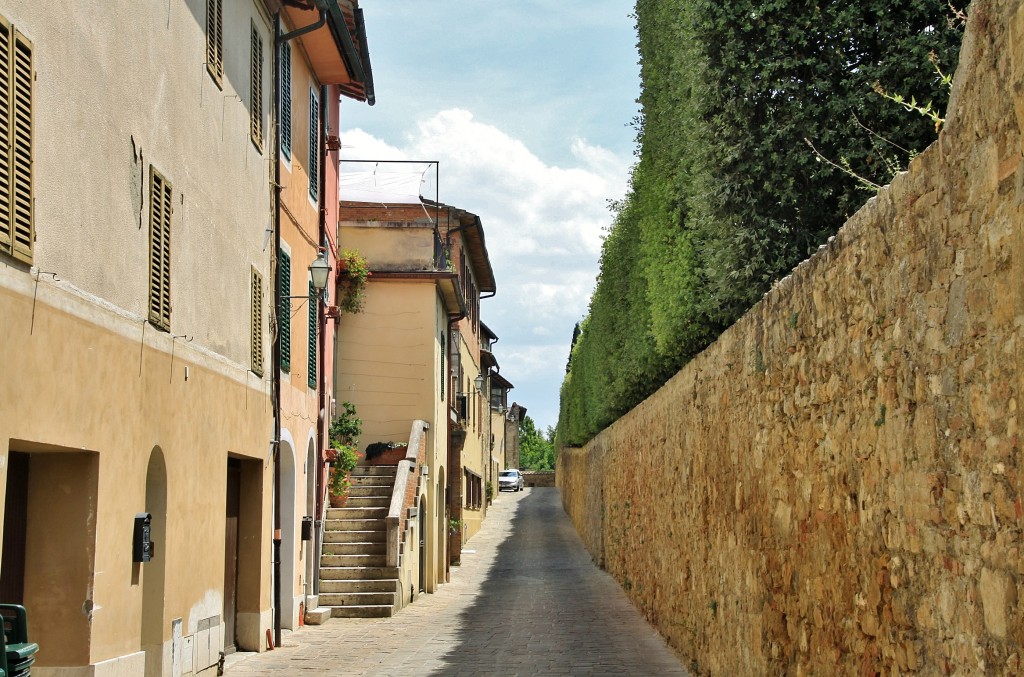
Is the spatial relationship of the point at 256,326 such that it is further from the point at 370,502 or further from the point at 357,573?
the point at 370,502

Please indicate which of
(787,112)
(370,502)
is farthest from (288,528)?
(787,112)

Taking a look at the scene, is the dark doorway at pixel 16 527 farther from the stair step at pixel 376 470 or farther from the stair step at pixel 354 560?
the stair step at pixel 376 470

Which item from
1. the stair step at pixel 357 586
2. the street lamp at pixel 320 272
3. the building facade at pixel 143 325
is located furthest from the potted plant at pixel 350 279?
the street lamp at pixel 320 272

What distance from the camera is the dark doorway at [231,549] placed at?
42.3ft

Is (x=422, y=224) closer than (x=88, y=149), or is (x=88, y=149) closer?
(x=88, y=149)

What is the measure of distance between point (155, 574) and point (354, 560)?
9.56 m

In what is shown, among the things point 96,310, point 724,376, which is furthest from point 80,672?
point 724,376

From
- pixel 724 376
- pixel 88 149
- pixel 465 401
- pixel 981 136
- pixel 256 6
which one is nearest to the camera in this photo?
pixel 981 136

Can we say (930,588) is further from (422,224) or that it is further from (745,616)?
(422,224)

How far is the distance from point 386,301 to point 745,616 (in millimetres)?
15585

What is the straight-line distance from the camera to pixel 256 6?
13.2 metres

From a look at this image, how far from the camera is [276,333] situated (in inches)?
555

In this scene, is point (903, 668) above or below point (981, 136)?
below

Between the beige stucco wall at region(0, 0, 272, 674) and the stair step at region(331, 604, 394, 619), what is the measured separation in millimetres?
6335
